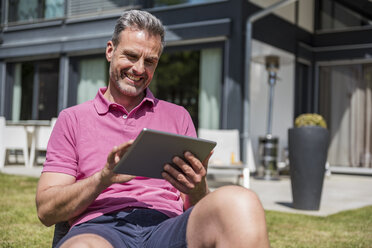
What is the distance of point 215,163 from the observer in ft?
23.1

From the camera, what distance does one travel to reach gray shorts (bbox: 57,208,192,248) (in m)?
1.60

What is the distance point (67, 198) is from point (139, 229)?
29cm

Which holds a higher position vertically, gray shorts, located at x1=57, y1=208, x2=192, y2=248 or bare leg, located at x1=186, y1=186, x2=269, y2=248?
bare leg, located at x1=186, y1=186, x2=269, y2=248

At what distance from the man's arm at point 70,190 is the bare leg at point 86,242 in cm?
12

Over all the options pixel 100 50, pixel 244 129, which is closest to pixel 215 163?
pixel 244 129

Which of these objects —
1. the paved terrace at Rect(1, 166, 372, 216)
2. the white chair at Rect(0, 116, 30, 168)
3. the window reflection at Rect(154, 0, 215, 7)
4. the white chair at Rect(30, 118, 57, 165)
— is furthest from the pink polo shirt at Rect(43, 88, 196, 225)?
the window reflection at Rect(154, 0, 215, 7)

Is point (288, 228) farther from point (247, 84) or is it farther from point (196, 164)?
point (247, 84)

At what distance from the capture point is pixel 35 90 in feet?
38.3

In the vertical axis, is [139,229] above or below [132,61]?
below

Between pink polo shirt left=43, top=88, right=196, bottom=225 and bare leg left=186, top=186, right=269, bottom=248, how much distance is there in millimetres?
377

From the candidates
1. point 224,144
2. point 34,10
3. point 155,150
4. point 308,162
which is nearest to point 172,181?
point 155,150

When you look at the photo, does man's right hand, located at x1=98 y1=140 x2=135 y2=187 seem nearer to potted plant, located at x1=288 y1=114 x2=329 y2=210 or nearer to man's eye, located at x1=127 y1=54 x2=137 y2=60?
man's eye, located at x1=127 y1=54 x2=137 y2=60

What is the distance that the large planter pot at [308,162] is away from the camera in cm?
491

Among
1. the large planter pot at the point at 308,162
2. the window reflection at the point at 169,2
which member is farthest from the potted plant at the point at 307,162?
the window reflection at the point at 169,2
